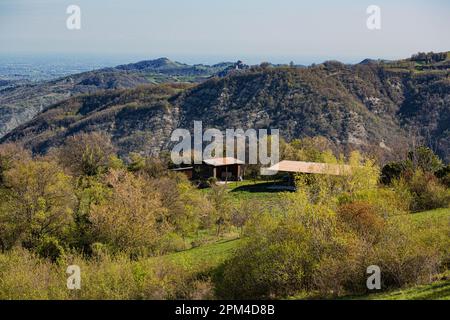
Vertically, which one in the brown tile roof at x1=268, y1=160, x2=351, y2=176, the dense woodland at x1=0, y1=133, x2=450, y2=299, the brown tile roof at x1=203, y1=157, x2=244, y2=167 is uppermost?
the dense woodland at x1=0, y1=133, x2=450, y2=299

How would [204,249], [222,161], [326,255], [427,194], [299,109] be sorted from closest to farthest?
1. [326,255]
2. [204,249]
3. [427,194]
4. [222,161]
5. [299,109]

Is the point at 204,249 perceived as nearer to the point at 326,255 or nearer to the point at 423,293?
the point at 326,255

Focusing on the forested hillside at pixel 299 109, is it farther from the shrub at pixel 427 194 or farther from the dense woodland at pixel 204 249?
the dense woodland at pixel 204 249

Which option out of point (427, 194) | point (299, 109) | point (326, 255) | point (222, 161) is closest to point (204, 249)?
point (326, 255)

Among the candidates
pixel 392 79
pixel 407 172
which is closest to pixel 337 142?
pixel 392 79

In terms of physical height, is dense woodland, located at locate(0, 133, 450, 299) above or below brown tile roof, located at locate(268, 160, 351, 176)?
above

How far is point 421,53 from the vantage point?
511ft

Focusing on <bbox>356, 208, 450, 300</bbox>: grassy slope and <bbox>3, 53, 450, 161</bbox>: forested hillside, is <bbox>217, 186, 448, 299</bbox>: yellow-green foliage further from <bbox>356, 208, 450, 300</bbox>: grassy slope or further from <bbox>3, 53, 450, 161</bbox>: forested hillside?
<bbox>3, 53, 450, 161</bbox>: forested hillside

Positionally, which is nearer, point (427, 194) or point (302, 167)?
point (427, 194)

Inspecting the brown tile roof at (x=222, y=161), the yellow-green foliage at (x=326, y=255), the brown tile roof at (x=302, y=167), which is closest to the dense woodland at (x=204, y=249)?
the yellow-green foliage at (x=326, y=255)

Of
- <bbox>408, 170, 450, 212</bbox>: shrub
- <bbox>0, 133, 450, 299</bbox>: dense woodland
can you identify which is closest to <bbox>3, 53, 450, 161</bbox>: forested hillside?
<bbox>408, 170, 450, 212</bbox>: shrub

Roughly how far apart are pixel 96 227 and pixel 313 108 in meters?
86.3

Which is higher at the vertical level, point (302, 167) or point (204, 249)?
point (302, 167)

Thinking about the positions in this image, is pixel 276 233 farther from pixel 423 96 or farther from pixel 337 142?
pixel 423 96
